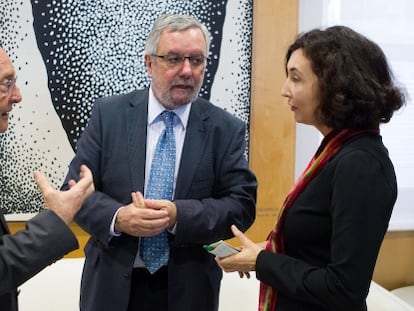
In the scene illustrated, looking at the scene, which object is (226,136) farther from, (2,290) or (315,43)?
(2,290)

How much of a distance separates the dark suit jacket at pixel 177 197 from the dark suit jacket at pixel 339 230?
0.44 meters

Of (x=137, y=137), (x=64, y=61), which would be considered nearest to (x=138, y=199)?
(x=137, y=137)

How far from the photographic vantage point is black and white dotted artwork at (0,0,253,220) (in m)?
2.54

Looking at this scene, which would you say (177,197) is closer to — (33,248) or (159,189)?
(159,189)

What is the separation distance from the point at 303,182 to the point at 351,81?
0.30 m

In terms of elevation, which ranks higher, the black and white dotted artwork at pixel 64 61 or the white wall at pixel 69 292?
the black and white dotted artwork at pixel 64 61

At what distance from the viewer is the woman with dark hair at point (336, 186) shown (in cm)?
119

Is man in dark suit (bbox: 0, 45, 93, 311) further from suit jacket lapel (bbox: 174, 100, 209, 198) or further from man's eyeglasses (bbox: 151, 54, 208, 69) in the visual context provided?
man's eyeglasses (bbox: 151, 54, 208, 69)

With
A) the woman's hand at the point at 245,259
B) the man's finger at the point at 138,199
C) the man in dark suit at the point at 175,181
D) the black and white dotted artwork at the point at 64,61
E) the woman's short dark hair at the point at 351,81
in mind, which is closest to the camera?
the woman's short dark hair at the point at 351,81

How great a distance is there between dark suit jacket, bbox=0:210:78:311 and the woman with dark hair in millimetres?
531

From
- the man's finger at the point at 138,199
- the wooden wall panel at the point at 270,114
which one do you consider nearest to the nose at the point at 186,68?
the man's finger at the point at 138,199

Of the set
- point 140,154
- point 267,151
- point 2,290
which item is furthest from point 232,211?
point 267,151

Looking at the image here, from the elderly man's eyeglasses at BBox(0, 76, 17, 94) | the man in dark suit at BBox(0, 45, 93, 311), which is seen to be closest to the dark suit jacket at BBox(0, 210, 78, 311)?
the man in dark suit at BBox(0, 45, 93, 311)

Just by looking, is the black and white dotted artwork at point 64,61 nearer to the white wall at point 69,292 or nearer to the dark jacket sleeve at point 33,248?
the white wall at point 69,292
